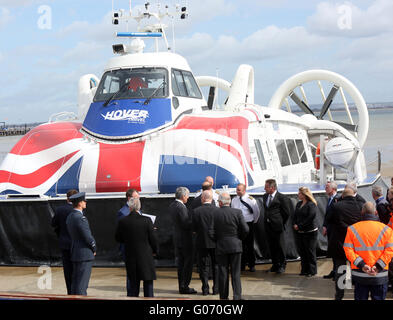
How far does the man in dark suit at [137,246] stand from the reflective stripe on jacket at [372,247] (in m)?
2.16

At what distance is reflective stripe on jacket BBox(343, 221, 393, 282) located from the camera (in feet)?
18.7

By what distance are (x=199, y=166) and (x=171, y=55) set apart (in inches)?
107

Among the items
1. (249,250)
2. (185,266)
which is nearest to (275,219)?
(249,250)

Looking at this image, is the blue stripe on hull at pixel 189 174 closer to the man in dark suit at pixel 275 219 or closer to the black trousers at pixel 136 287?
the man in dark suit at pixel 275 219

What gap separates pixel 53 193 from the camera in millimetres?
9805

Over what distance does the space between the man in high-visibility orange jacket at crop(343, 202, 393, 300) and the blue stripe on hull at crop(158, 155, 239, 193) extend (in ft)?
12.6

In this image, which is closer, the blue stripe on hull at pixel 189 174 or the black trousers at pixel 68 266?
the black trousers at pixel 68 266

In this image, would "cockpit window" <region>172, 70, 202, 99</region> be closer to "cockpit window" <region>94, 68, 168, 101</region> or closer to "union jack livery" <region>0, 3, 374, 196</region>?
"union jack livery" <region>0, 3, 374, 196</region>

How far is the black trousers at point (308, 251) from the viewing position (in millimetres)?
8594

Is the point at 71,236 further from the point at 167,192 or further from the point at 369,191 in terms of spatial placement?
the point at 369,191

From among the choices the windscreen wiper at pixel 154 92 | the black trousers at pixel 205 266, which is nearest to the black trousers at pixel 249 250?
the black trousers at pixel 205 266

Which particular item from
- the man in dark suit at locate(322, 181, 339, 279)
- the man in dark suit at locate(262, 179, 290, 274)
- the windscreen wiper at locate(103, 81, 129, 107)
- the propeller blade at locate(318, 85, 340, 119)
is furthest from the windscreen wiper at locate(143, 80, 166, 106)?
the propeller blade at locate(318, 85, 340, 119)
